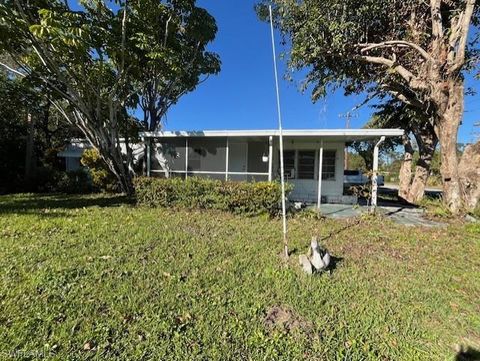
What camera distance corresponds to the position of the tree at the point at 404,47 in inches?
359

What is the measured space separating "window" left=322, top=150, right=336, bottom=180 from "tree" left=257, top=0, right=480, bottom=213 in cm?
368

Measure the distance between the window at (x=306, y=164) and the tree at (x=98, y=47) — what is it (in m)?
6.27

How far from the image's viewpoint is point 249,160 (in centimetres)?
1210

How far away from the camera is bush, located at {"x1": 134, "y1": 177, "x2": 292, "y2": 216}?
8102 mm

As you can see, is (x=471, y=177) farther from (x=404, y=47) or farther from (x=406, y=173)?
(x=406, y=173)

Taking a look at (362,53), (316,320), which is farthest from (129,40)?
(316,320)

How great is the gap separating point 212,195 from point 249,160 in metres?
3.98

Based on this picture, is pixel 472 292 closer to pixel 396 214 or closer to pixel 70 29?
pixel 396 214

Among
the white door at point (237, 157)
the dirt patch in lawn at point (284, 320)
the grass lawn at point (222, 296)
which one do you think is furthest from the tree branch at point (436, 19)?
the dirt patch in lawn at point (284, 320)

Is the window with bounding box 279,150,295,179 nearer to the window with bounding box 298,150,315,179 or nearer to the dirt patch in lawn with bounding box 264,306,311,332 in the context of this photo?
the window with bounding box 298,150,315,179

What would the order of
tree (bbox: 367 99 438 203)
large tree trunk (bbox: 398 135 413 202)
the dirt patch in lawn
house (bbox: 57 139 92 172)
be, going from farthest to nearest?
house (bbox: 57 139 92 172), large tree trunk (bbox: 398 135 413 202), tree (bbox: 367 99 438 203), the dirt patch in lawn

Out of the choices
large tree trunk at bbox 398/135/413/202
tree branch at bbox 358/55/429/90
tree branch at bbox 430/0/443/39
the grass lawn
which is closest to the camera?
the grass lawn

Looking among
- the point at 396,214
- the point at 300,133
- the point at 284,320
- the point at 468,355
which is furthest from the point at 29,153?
the point at 468,355

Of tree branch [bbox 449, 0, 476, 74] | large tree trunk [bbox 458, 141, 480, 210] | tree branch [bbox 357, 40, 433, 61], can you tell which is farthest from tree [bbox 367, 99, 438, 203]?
tree branch [bbox 449, 0, 476, 74]
